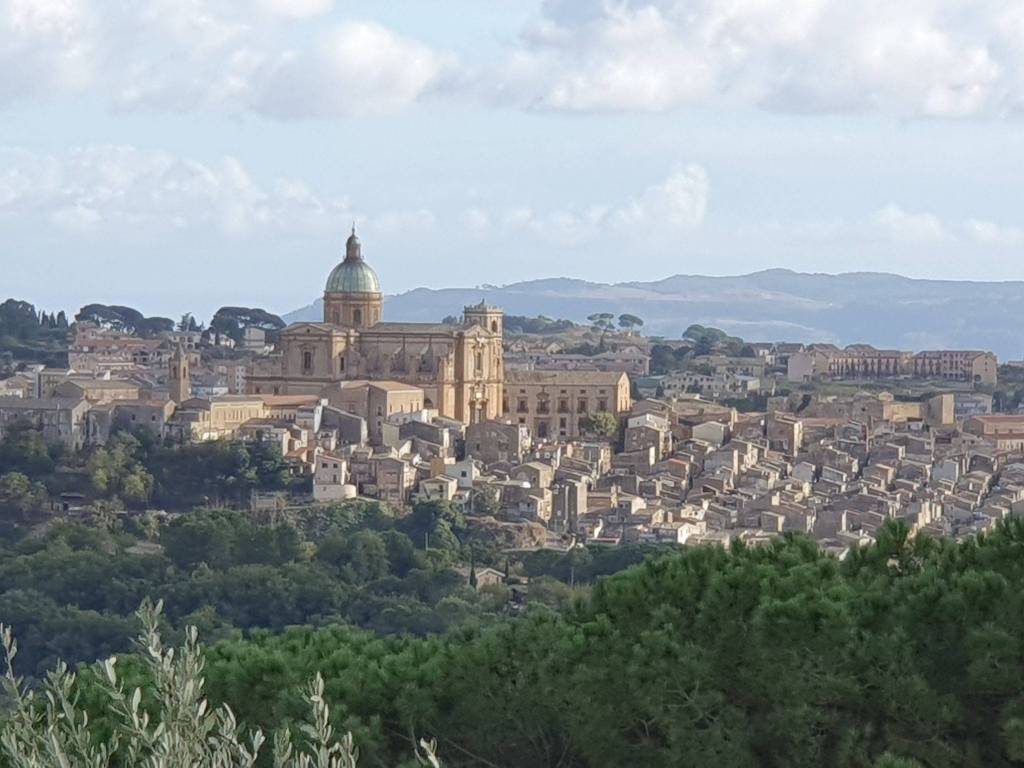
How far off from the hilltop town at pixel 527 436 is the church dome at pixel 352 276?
1.5 inches

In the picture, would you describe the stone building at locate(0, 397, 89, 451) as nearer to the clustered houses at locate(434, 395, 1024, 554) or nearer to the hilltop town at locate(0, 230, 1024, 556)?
the hilltop town at locate(0, 230, 1024, 556)

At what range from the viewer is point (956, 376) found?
212ft

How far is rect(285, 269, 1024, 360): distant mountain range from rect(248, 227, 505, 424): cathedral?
319 feet

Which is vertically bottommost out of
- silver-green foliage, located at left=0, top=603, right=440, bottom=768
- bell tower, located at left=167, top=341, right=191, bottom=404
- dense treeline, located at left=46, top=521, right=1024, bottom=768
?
bell tower, located at left=167, top=341, right=191, bottom=404

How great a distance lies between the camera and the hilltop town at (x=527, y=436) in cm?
3891

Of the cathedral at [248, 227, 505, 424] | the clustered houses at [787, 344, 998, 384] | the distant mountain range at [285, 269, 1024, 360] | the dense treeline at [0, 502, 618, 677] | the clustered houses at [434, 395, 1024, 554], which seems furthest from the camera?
the distant mountain range at [285, 269, 1024, 360]

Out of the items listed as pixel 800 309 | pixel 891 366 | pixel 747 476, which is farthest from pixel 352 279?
pixel 800 309

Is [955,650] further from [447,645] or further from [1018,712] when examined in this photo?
[447,645]

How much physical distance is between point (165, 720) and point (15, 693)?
0.61 metres

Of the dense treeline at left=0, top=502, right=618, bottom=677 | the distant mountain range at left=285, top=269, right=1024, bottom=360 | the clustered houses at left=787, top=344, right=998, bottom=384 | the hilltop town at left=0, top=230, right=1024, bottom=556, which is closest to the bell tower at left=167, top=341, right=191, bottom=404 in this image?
the hilltop town at left=0, top=230, right=1024, bottom=556

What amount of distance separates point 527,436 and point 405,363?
10.8ft

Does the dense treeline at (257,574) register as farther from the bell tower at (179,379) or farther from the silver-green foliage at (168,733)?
the silver-green foliage at (168,733)

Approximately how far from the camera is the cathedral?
4488 cm

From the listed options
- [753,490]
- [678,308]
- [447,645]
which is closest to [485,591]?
[753,490]
